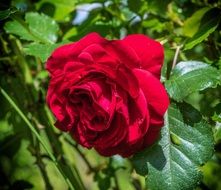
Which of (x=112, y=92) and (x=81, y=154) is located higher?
(x=112, y=92)

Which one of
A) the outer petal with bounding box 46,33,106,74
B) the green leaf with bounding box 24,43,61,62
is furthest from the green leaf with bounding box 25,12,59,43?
the outer petal with bounding box 46,33,106,74

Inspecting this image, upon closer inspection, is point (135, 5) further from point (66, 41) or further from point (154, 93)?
point (154, 93)

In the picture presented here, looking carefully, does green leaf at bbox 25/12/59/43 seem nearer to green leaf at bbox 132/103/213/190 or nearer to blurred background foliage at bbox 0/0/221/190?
blurred background foliage at bbox 0/0/221/190

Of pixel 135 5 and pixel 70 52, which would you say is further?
pixel 135 5

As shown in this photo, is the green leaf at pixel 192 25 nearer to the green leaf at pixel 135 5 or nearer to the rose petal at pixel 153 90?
the green leaf at pixel 135 5

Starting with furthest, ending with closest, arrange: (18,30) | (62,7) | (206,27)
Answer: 1. (62,7)
2. (18,30)
3. (206,27)

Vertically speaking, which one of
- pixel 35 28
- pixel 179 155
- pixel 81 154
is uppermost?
pixel 35 28

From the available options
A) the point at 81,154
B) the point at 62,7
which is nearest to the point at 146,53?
the point at 62,7

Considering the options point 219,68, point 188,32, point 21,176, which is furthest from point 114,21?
point 21,176
